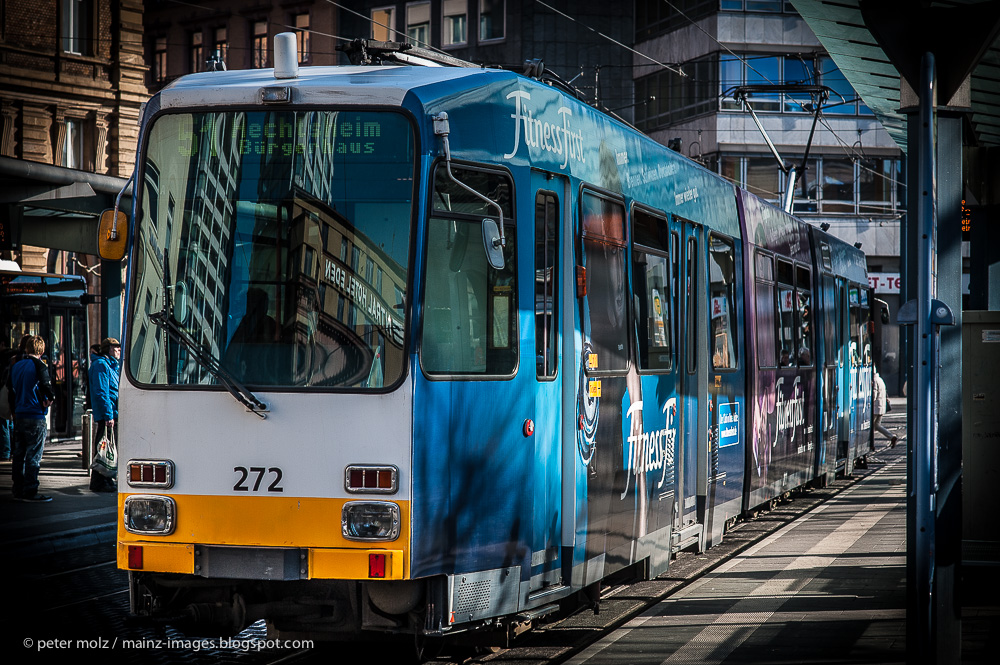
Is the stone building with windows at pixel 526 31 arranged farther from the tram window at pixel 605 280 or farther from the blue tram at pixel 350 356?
the blue tram at pixel 350 356

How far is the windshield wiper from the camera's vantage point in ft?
19.7

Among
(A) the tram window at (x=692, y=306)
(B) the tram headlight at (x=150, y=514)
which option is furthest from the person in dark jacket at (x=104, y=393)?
(B) the tram headlight at (x=150, y=514)

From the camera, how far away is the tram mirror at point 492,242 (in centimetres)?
594

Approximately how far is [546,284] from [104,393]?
10858mm

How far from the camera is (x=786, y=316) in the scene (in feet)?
45.0

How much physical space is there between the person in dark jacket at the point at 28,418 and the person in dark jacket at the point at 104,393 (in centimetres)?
107

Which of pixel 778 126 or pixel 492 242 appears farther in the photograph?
pixel 778 126

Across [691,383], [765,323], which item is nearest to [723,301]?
[691,383]

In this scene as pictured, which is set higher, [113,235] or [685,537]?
[113,235]

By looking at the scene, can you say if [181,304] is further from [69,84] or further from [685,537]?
[69,84]

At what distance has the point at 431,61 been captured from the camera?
7621 mm

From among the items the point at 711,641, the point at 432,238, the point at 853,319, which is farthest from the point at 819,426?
the point at 432,238

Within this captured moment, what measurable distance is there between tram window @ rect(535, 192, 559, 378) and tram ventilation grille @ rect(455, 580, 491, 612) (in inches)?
48.0

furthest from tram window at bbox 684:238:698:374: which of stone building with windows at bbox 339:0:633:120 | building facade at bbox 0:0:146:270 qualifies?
stone building with windows at bbox 339:0:633:120
